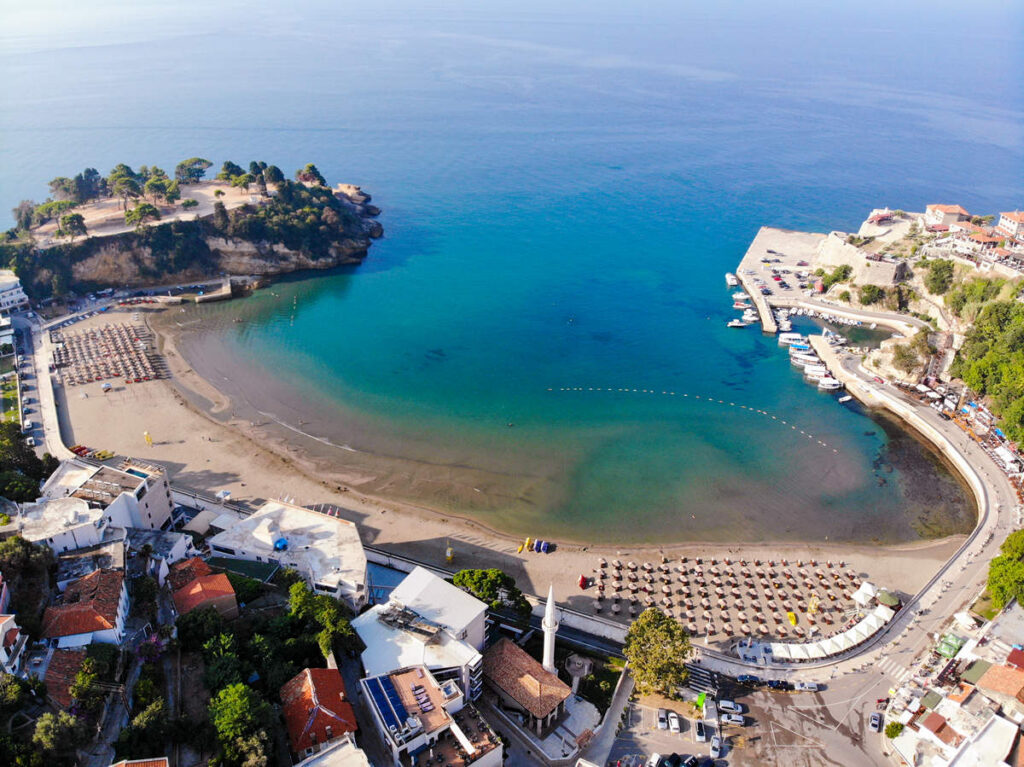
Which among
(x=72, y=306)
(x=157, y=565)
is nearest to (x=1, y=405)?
(x=72, y=306)

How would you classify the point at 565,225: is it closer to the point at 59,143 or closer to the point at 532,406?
the point at 532,406

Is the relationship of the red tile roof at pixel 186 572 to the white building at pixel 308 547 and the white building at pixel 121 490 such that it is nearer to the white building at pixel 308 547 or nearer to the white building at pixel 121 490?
the white building at pixel 308 547

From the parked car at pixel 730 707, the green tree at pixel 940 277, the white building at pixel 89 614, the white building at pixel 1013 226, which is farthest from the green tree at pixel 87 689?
the white building at pixel 1013 226

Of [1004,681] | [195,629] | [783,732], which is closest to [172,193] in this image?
[195,629]

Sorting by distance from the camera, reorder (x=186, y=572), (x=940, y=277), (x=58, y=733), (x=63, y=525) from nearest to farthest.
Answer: (x=58, y=733) → (x=63, y=525) → (x=186, y=572) → (x=940, y=277)

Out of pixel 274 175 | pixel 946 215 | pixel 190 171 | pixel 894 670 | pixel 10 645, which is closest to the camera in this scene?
pixel 10 645

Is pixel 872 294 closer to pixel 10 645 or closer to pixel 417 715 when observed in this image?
pixel 417 715

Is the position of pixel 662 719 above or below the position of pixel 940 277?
below
